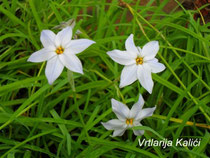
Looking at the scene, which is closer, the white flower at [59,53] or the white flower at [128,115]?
the white flower at [59,53]

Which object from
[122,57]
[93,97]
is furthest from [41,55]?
[93,97]

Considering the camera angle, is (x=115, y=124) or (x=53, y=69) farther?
(x=115, y=124)

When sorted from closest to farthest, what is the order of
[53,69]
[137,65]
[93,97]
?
[53,69]
[137,65]
[93,97]

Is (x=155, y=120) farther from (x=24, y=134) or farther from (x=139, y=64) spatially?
(x=24, y=134)

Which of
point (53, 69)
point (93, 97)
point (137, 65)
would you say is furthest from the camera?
point (93, 97)

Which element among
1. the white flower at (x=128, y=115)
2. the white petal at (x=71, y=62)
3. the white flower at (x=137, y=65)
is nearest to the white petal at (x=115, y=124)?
the white flower at (x=128, y=115)

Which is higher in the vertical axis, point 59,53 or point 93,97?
point 59,53

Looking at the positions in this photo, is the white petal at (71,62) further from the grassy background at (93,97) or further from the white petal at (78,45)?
the grassy background at (93,97)

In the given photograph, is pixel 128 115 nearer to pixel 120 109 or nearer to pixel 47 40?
pixel 120 109
